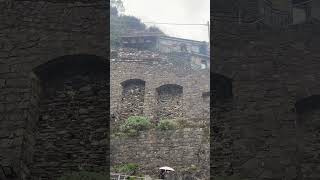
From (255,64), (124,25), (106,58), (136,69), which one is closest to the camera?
(106,58)

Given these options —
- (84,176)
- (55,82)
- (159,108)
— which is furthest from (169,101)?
(84,176)

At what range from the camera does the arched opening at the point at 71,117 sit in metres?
7.96

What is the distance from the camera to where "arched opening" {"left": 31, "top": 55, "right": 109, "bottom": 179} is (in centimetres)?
796

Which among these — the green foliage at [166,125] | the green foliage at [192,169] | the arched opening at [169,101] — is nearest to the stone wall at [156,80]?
the arched opening at [169,101]

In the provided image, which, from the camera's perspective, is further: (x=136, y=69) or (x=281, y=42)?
(x=136, y=69)

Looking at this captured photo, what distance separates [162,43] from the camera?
40625 mm

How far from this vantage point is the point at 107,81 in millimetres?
8273

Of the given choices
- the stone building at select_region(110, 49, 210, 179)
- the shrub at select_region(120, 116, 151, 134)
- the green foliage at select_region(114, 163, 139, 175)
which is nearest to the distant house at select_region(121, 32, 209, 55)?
the stone building at select_region(110, 49, 210, 179)

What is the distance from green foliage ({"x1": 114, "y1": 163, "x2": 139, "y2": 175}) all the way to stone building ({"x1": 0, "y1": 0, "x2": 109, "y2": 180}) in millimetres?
12283

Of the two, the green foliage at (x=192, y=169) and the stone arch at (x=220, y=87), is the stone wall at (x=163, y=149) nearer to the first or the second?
the green foliage at (x=192, y=169)

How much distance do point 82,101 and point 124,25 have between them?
3459cm

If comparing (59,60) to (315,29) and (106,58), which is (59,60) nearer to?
(106,58)

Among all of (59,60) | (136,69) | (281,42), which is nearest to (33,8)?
(59,60)

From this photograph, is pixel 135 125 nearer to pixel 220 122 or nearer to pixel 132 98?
pixel 132 98
